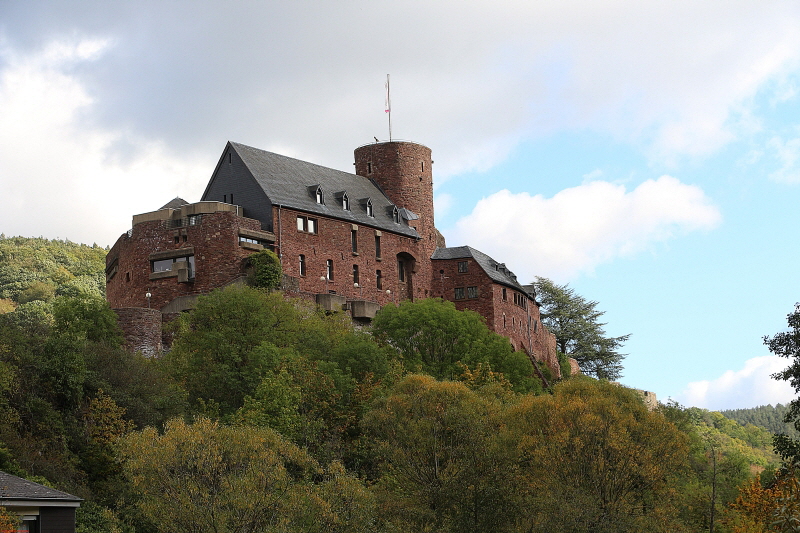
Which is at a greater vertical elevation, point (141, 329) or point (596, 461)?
point (141, 329)

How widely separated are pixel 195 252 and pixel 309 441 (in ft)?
70.0

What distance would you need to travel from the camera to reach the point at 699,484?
57969 millimetres

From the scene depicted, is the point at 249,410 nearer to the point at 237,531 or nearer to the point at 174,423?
the point at 174,423

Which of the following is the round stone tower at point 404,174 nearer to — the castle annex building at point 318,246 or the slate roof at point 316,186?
the castle annex building at point 318,246

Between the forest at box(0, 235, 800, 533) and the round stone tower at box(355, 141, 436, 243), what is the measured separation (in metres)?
24.3

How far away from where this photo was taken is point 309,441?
46656 millimetres

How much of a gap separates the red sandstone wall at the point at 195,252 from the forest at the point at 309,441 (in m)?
6.51

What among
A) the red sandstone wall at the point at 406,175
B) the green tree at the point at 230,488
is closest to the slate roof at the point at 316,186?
the red sandstone wall at the point at 406,175

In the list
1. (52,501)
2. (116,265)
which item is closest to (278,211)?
(116,265)

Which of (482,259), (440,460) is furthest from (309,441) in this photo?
(482,259)

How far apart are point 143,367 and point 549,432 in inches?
672

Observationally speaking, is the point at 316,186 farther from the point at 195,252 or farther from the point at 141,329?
the point at 141,329

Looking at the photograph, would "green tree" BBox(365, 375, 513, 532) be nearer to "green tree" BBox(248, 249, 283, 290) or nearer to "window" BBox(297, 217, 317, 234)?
"green tree" BBox(248, 249, 283, 290)

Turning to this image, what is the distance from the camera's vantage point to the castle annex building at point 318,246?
65000 mm
